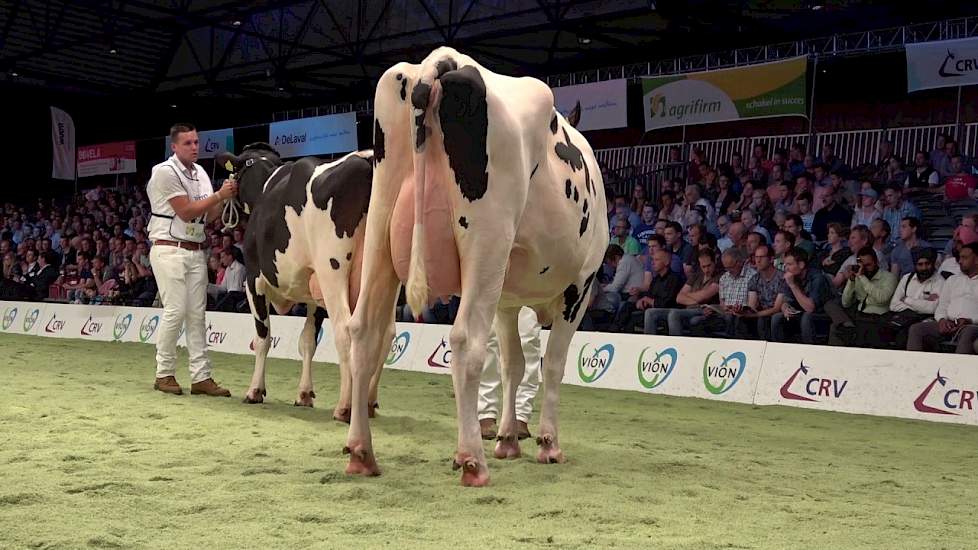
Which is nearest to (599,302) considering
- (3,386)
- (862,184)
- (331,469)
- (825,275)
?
(825,275)

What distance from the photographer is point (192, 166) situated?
8289 mm

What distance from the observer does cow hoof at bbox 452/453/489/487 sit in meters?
4.32

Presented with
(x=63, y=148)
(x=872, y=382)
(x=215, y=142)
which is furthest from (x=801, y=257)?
(x=63, y=148)

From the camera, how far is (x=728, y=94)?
16.1 metres

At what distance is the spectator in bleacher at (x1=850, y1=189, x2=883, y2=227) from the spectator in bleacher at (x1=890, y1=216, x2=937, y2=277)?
4.42ft

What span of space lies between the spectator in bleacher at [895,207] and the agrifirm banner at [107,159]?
20925 millimetres

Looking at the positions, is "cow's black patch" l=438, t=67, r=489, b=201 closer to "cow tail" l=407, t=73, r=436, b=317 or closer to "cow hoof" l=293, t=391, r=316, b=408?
"cow tail" l=407, t=73, r=436, b=317

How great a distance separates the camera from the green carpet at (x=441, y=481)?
342 cm

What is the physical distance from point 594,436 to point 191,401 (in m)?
3.20

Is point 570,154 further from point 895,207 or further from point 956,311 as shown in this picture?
point 895,207

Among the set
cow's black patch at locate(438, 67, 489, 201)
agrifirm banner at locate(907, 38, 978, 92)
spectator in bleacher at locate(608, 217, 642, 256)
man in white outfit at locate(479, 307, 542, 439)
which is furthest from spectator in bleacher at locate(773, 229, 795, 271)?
cow's black patch at locate(438, 67, 489, 201)

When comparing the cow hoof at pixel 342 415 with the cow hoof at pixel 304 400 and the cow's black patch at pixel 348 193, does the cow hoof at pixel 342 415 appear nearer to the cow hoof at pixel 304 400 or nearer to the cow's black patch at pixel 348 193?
the cow hoof at pixel 304 400

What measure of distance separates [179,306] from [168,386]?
0.68m

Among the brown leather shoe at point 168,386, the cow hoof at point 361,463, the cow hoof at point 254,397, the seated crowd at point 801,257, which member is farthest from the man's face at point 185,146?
the seated crowd at point 801,257
